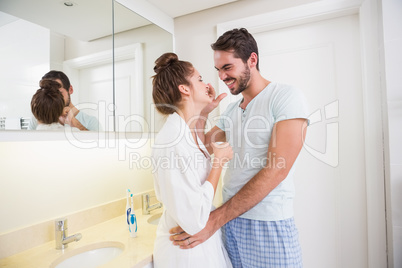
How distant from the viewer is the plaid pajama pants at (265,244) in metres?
1.17

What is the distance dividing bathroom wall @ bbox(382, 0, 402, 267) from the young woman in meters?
0.88

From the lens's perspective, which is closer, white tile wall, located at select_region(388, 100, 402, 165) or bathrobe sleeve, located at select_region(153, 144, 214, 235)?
bathrobe sleeve, located at select_region(153, 144, 214, 235)

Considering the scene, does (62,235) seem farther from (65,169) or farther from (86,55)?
(86,55)

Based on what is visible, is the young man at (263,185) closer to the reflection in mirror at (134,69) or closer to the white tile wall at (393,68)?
the white tile wall at (393,68)

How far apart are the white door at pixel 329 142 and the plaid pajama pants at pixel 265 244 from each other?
573 millimetres

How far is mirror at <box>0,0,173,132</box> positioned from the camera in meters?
1.05

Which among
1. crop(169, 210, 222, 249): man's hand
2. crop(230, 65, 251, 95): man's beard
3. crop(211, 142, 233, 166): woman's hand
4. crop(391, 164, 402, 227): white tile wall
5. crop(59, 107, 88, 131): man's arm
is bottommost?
crop(169, 210, 222, 249): man's hand

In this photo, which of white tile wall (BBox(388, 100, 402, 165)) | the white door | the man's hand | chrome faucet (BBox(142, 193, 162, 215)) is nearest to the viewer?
the man's hand

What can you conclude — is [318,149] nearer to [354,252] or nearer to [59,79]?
[354,252]

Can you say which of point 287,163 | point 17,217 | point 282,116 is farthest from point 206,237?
point 17,217

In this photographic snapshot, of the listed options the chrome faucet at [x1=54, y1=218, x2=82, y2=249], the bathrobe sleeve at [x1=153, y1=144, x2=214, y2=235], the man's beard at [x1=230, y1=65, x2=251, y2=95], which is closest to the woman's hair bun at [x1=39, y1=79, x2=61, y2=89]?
the bathrobe sleeve at [x1=153, y1=144, x2=214, y2=235]

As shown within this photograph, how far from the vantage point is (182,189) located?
99 cm

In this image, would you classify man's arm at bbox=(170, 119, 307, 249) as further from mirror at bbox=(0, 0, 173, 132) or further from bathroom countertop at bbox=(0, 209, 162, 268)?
mirror at bbox=(0, 0, 173, 132)

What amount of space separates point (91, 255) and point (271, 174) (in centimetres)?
104
